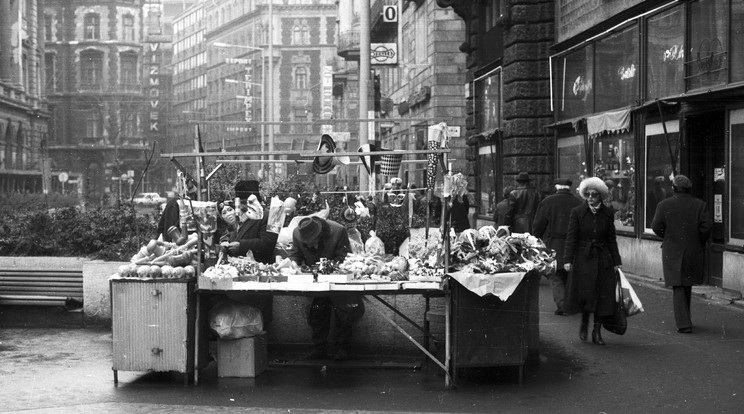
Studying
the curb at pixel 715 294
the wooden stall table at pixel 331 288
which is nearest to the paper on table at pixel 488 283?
the wooden stall table at pixel 331 288

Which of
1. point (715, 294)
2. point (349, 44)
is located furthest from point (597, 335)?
point (349, 44)

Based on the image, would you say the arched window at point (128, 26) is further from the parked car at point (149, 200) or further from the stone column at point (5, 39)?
the parked car at point (149, 200)

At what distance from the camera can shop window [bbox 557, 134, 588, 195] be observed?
21578 millimetres

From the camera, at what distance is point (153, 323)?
937cm

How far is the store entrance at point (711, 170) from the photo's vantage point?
50.6ft

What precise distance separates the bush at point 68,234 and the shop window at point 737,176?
24.9ft

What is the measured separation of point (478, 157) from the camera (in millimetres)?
29719

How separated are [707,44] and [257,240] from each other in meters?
7.89

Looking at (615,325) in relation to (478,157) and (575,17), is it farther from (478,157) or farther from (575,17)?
(478,157)

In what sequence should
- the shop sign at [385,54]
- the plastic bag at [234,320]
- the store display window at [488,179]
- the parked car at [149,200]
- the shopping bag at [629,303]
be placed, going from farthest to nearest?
the parked car at [149,200], the shop sign at [385,54], the store display window at [488,179], the shopping bag at [629,303], the plastic bag at [234,320]

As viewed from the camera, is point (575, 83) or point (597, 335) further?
point (575, 83)

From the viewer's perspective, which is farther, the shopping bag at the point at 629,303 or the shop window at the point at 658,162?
the shop window at the point at 658,162

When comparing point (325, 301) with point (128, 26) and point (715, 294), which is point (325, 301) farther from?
point (128, 26)

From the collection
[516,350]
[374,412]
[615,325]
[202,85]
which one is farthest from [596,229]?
Answer: [202,85]
